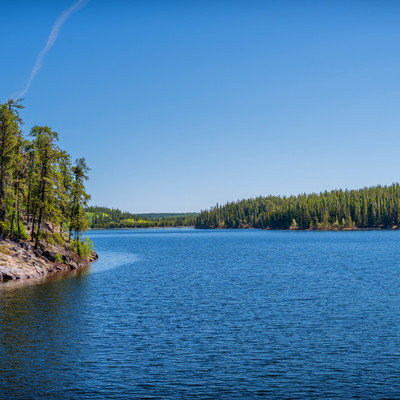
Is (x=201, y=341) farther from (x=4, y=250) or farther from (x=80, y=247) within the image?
(x=80, y=247)

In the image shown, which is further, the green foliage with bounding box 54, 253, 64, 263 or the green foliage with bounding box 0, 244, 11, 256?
the green foliage with bounding box 54, 253, 64, 263

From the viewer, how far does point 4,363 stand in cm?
1983

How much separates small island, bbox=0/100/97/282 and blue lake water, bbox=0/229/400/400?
10.7 m

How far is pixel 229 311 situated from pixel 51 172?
40297 millimetres

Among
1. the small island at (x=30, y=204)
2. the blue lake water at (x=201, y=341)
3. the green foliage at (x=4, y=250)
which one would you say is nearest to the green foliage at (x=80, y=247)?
the small island at (x=30, y=204)

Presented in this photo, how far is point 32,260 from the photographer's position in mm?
54781

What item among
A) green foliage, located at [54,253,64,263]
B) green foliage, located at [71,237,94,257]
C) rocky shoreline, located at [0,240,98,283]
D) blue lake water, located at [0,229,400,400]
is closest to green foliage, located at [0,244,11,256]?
rocky shoreline, located at [0,240,98,283]

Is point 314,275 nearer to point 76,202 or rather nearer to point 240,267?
point 240,267

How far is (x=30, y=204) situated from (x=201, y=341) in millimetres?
44270

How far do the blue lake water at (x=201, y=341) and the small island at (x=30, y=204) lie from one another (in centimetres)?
1072

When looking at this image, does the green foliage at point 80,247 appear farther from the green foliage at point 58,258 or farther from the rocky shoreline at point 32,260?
the green foliage at point 58,258

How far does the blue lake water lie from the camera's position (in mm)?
17094

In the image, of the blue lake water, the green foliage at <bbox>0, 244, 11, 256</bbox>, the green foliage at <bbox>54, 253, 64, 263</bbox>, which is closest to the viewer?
the blue lake water

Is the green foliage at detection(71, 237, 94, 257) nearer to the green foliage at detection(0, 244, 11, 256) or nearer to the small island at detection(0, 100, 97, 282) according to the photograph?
the small island at detection(0, 100, 97, 282)
